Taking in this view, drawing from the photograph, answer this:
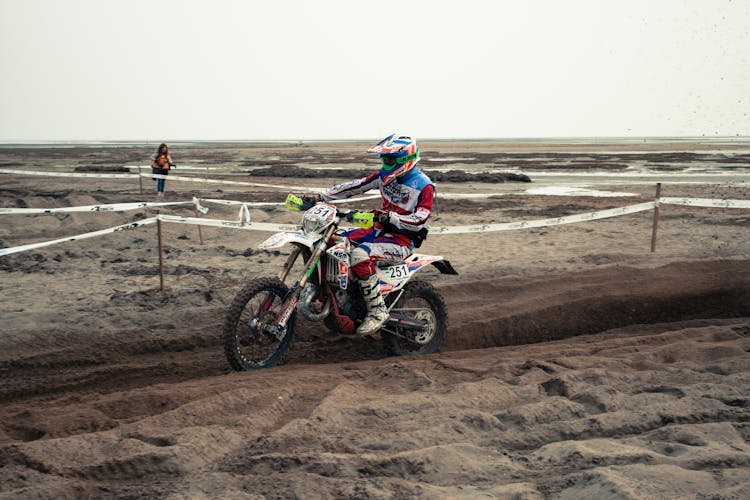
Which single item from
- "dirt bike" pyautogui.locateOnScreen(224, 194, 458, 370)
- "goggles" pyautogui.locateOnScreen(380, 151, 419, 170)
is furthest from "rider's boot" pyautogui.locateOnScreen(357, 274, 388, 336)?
"goggles" pyautogui.locateOnScreen(380, 151, 419, 170)

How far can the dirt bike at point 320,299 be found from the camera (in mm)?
5691

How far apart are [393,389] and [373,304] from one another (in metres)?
1.19

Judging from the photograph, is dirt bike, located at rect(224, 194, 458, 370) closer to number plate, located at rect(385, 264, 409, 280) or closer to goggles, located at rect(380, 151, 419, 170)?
number plate, located at rect(385, 264, 409, 280)

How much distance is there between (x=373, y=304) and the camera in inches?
247

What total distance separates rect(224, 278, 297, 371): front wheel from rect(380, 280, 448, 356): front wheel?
1.13 metres

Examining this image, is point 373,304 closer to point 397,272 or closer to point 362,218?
point 397,272

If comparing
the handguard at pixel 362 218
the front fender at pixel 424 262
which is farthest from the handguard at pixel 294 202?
the front fender at pixel 424 262

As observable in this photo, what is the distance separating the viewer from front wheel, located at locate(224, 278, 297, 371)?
5.53 metres

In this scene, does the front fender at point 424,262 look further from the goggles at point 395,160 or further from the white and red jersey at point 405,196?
the goggles at point 395,160

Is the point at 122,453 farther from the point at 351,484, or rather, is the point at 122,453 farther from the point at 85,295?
the point at 85,295

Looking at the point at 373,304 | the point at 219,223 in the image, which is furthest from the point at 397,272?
the point at 219,223

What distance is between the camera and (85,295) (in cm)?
844

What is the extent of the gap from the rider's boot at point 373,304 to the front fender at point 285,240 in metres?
0.66

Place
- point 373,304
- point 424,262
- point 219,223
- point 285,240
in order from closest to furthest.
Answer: point 285,240 → point 373,304 → point 424,262 → point 219,223
